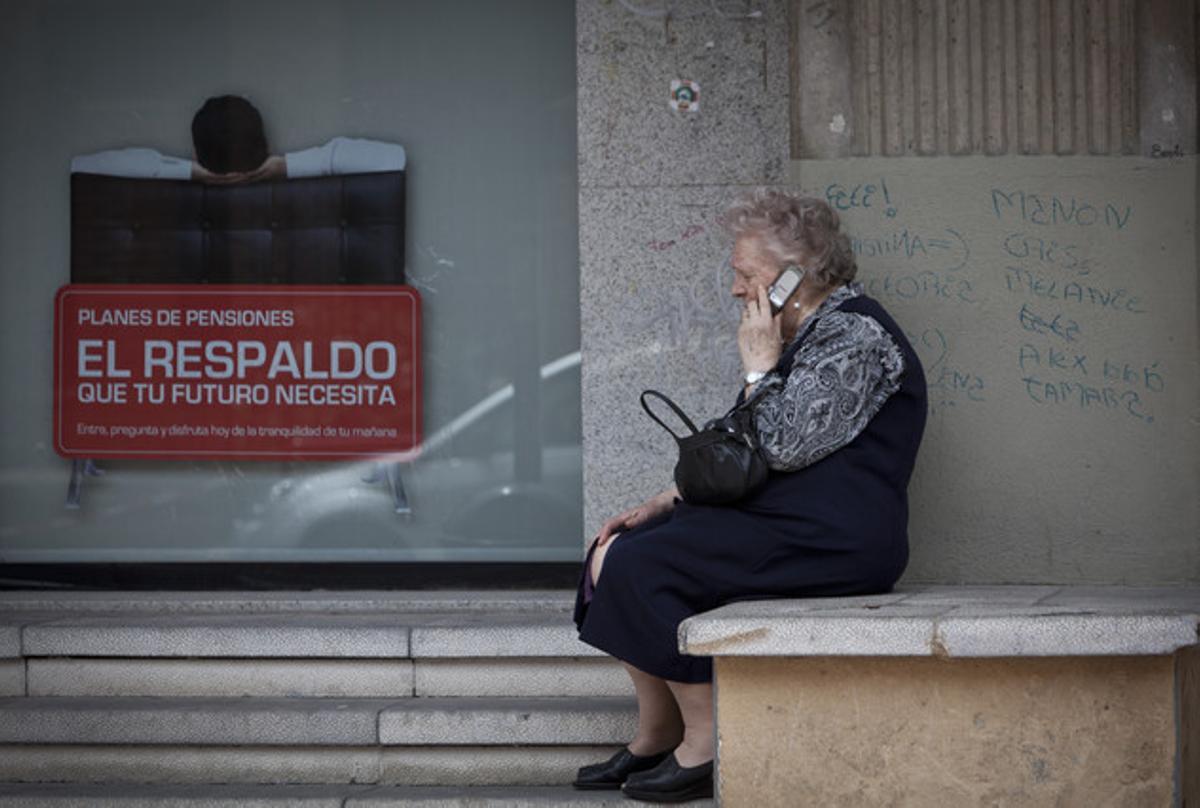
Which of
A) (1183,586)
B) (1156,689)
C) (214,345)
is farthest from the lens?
(214,345)

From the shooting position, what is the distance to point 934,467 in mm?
5758

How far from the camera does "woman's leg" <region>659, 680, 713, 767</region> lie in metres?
4.29

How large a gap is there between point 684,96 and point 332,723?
251cm

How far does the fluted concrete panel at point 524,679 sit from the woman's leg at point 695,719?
0.89 m

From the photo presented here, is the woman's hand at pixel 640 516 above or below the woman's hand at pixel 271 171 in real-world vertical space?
below

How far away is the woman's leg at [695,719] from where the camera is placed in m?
4.29

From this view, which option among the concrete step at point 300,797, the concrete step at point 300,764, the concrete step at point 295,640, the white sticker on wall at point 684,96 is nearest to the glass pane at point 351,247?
the white sticker on wall at point 684,96

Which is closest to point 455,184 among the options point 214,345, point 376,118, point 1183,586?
point 376,118

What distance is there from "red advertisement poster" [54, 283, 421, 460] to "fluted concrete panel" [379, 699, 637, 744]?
5.22 ft

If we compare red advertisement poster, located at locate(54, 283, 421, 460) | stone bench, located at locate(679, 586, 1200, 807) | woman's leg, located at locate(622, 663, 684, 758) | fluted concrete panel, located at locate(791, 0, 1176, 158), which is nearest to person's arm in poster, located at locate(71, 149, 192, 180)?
red advertisement poster, located at locate(54, 283, 421, 460)

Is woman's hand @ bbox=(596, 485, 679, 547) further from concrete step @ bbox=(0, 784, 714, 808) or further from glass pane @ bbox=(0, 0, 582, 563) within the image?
glass pane @ bbox=(0, 0, 582, 563)

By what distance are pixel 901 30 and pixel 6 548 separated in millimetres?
3897

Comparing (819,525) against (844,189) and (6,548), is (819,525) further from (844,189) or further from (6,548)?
(6,548)

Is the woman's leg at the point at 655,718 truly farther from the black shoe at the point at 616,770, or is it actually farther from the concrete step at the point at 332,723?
the concrete step at the point at 332,723
